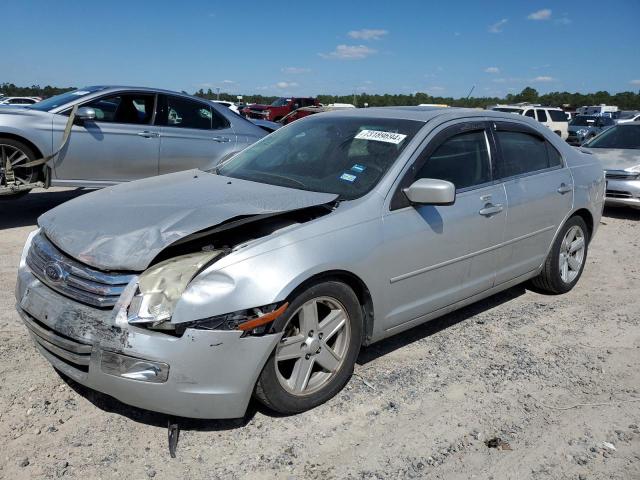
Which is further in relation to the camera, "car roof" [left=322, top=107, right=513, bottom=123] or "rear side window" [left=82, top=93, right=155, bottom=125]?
"rear side window" [left=82, top=93, right=155, bottom=125]

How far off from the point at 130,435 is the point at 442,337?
7.47ft

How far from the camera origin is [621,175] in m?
8.87

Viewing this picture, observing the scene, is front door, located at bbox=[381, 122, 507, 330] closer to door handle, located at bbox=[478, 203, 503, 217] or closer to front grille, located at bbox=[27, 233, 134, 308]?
door handle, located at bbox=[478, 203, 503, 217]

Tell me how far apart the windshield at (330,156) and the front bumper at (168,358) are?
122 centimetres

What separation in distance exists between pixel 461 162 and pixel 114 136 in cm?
465

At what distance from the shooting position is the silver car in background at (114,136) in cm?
655

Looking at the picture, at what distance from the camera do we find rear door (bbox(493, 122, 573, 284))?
168 inches

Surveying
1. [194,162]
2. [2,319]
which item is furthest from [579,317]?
[194,162]

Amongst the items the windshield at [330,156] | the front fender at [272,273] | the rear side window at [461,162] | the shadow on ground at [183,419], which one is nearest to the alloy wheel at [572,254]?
the rear side window at [461,162]

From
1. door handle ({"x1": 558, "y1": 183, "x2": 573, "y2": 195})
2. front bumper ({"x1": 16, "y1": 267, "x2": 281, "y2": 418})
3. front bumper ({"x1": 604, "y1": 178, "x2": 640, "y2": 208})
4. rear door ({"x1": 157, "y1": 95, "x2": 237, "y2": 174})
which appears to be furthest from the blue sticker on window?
front bumper ({"x1": 604, "y1": 178, "x2": 640, "y2": 208})

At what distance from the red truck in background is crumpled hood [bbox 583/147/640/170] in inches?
821

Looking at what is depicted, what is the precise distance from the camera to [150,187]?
371cm

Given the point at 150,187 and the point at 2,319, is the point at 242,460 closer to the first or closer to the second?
the point at 150,187

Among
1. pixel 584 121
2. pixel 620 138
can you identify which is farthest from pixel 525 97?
pixel 620 138
